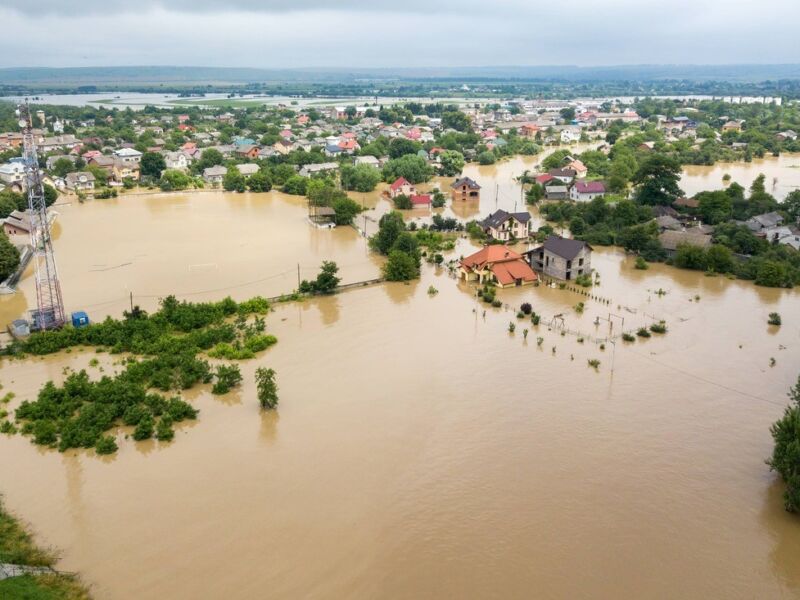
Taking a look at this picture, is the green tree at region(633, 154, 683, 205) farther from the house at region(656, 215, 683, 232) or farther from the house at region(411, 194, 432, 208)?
the house at region(411, 194, 432, 208)

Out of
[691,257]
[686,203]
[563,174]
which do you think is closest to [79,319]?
[691,257]

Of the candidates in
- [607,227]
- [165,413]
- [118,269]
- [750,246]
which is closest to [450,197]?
[607,227]

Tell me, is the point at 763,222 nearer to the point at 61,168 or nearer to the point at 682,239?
the point at 682,239

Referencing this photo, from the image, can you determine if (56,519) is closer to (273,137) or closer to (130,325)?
(130,325)

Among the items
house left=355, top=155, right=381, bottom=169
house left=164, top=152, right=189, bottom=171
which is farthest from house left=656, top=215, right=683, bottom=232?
house left=164, top=152, right=189, bottom=171

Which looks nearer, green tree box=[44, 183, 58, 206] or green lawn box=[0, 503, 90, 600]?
green lawn box=[0, 503, 90, 600]

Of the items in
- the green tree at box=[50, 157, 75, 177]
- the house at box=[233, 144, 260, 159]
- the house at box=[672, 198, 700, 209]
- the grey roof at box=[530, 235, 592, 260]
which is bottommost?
the grey roof at box=[530, 235, 592, 260]

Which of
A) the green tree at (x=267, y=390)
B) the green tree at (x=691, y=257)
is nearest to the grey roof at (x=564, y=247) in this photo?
the green tree at (x=691, y=257)
